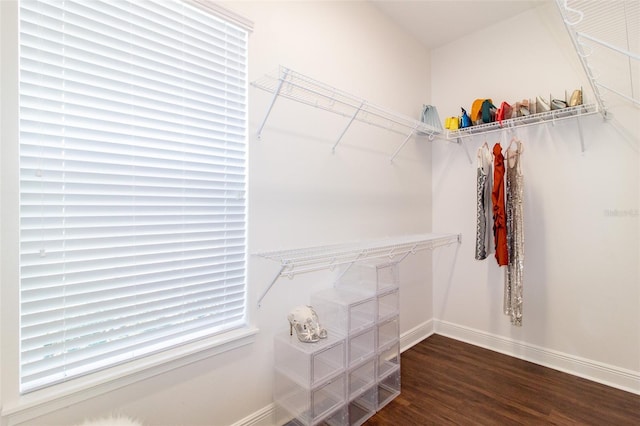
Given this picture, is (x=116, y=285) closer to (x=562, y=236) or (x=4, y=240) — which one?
(x=4, y=240)

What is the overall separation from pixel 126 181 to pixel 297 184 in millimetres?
895

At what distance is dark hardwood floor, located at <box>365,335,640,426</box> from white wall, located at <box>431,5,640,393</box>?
0.23 metres

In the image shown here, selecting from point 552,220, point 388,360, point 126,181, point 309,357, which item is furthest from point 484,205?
point 126,181

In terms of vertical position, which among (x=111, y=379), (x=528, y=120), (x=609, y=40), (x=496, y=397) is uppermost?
(x=609, y=40)

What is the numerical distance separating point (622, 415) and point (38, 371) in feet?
9.94

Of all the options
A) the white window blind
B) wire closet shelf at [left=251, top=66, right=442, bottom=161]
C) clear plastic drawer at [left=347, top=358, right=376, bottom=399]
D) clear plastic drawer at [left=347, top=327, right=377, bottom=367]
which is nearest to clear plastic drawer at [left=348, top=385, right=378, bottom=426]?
clear plastic drawer at [left=347, top=358, right=376, bottom=399]

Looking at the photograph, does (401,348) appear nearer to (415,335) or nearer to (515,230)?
(415,335)

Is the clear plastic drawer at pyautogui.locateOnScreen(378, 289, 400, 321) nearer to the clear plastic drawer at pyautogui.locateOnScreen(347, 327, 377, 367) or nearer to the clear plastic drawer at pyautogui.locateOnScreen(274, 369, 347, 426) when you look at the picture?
the clear plastic drawer at pyautogui.locateOnScreen(347, 327, 377, 367)

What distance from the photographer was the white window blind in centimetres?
106

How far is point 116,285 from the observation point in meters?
1.22

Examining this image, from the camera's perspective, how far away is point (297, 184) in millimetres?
1853

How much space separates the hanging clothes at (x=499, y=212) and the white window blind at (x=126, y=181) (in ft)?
6.30

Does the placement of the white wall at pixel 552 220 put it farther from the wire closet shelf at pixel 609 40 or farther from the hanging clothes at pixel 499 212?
the hanging clothes at pixel 499 212

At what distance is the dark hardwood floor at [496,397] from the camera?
1.82 m
